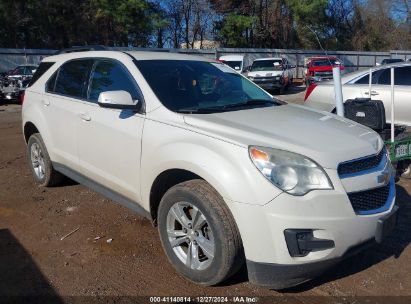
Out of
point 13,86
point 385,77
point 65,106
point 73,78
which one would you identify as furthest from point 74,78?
point 13,86

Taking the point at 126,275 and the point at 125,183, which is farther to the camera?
the point at 125,183

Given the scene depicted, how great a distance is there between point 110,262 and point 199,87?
174 centimetres

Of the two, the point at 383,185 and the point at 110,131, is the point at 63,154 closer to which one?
the point at 110,131

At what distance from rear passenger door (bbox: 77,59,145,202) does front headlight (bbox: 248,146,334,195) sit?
119 cm

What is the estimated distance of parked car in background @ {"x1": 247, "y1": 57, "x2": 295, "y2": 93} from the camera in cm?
2309

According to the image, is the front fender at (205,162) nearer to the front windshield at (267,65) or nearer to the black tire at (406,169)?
the black tire at (406,169)

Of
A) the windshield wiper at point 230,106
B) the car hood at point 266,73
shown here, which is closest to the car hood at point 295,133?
the windshield wiper at point 230,106

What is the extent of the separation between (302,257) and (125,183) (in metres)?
1.72

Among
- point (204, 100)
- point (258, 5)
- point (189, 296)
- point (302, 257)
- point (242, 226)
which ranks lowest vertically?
point (189, 296)

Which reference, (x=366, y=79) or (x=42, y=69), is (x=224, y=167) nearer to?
(x=42, y=69)

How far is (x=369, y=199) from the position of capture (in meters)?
3.07

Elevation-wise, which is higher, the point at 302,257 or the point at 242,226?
the point at 242,226

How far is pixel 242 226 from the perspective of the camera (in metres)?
2.89

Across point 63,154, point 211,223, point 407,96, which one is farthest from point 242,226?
point 407,96
